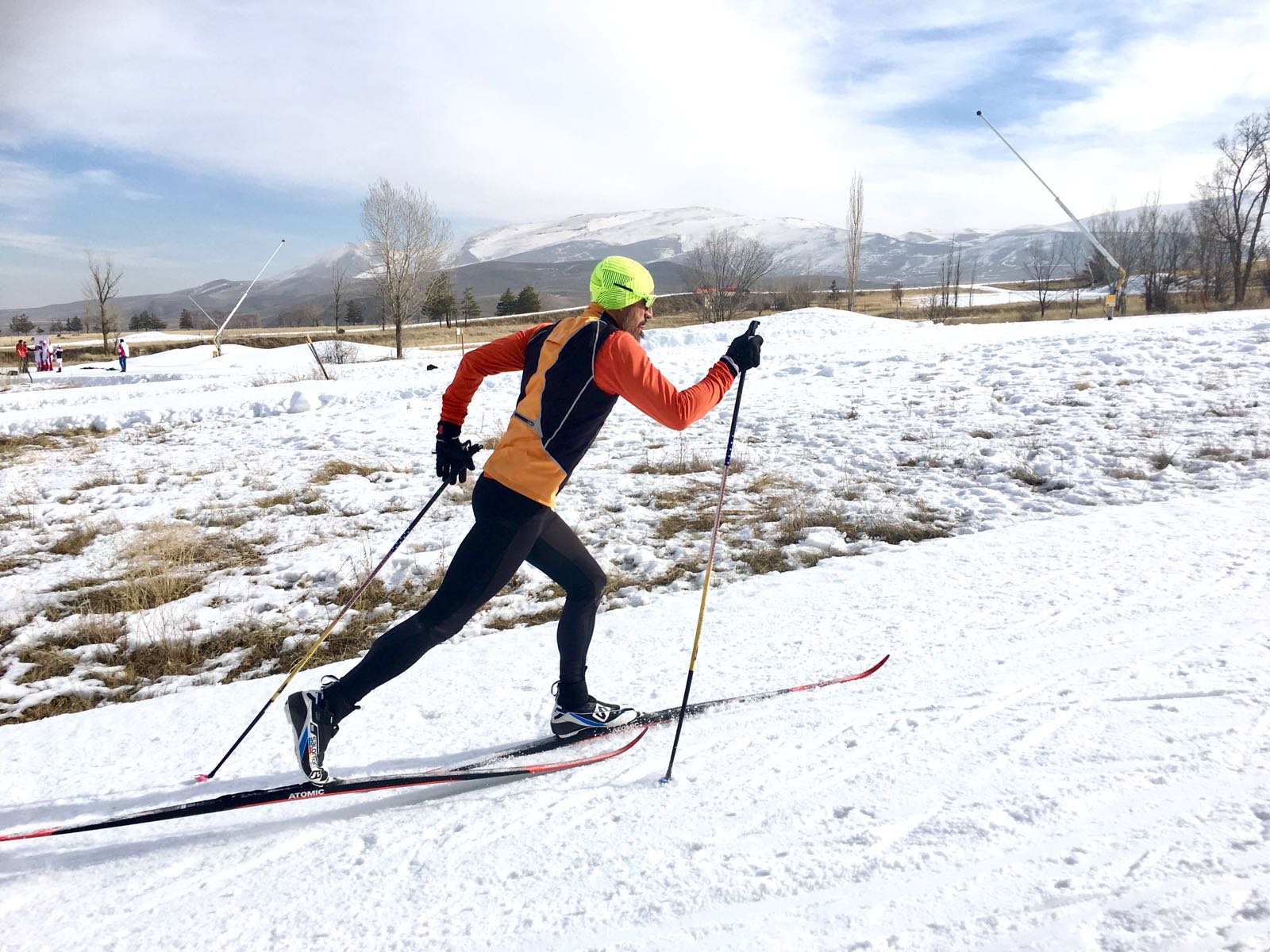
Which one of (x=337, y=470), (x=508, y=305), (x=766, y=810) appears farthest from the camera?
(x=508, y=305)

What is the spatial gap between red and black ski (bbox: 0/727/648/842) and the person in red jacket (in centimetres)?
9

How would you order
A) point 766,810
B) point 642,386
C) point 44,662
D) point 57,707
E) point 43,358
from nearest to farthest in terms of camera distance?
point 766,810, point 642,386, point 57,707, point 44,662, point 43,358

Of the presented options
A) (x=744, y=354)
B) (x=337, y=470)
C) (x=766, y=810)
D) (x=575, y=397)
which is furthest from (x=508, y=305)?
(x=766, y=810)

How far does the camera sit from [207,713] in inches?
144

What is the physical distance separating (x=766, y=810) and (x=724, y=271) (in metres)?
40.9

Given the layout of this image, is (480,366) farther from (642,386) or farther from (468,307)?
Result: (468,307)

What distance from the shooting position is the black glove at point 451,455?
3314 mm

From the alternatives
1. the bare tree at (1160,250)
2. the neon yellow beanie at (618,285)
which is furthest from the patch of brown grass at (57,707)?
the bare tree at (1160,250)

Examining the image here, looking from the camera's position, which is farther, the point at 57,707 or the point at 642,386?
the point at 57,707

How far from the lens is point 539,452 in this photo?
2.84m

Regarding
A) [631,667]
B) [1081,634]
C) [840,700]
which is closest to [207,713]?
[631,667]

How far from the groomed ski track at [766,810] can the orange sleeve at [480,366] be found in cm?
156

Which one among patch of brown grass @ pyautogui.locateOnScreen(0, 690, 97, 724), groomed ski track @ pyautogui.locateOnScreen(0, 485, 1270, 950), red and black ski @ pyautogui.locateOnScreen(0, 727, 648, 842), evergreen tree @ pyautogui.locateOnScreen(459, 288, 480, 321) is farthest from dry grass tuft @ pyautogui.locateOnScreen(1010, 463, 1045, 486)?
evergreen tree @ pyautogui.locateOnScreen(459, 288, 480, 321)

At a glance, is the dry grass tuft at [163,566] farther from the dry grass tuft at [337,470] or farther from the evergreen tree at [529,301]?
the evergreen tree at [529,301]
